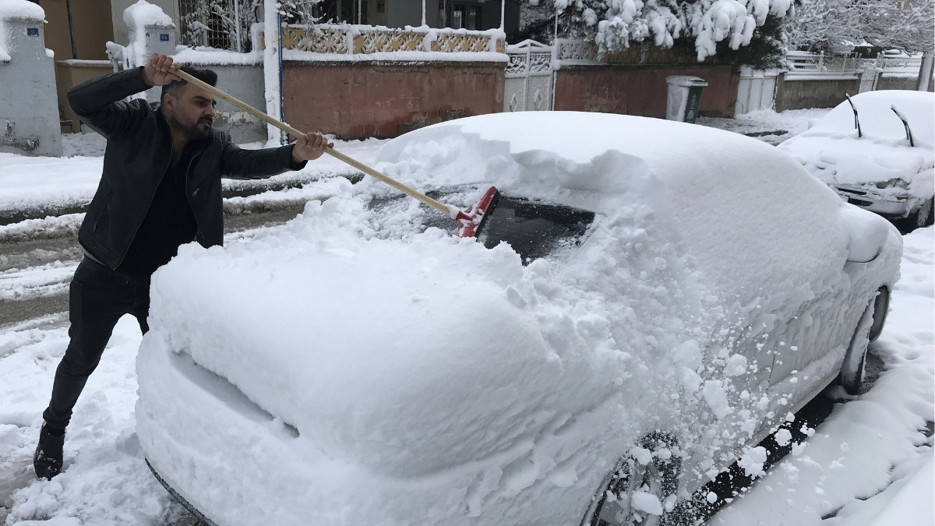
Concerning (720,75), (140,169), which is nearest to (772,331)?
(140,169)

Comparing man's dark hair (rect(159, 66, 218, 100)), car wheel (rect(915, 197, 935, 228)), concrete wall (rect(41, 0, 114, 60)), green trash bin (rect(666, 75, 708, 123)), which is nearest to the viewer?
man's dark hair (rect(159, 66, 218, 100))

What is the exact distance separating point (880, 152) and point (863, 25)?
67.2 feet

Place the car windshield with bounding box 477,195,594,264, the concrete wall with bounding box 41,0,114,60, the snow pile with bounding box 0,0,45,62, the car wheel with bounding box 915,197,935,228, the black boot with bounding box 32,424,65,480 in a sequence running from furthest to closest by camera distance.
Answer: the concrete wall with bounding box 41,0,114,60
the snow pile with bounding box 0,0,45,62
the car wheel with bounding box 915,197,935,228
the black boot with bounding box 32,424,65,480
the car windshield with bounding box 477,195,594,264

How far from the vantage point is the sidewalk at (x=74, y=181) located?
8141mm

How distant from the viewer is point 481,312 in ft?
6.71

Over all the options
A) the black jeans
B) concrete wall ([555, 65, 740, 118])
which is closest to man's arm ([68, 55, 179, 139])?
the black jeans

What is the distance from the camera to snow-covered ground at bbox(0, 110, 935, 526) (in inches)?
117

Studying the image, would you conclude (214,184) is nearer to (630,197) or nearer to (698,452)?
(630,197)

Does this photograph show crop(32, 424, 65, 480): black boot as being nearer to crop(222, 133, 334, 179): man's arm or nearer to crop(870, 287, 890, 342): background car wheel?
crop(222, 133, 334, 179): man's arm

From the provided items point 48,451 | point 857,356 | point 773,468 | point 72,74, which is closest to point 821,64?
point 72,74

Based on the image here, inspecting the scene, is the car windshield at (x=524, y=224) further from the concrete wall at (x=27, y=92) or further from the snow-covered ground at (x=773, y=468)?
the concrete wall at (x=27, y=92)

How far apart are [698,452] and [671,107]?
16413 millimetres

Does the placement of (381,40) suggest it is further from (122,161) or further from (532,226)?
(532,226)

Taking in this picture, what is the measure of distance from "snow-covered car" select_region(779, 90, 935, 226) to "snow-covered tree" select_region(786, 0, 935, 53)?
15323 mm
